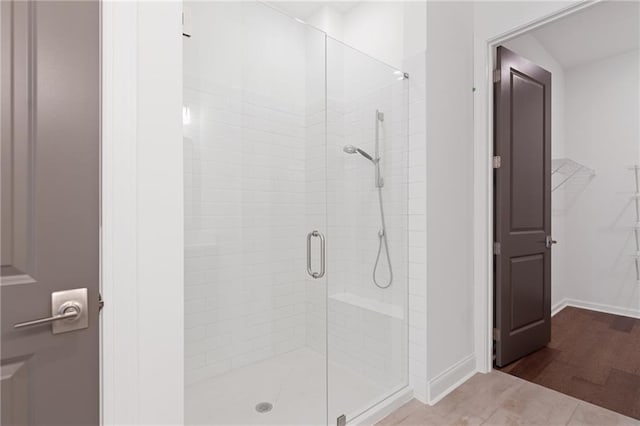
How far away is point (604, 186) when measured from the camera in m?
3.88

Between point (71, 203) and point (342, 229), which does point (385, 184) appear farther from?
point (71, 203)

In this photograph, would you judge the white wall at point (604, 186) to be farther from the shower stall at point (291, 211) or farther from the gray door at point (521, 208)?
the shower stall at point (291, 211)

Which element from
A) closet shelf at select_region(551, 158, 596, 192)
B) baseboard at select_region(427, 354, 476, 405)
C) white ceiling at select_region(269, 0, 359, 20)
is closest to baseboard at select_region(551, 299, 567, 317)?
closet shelf at select_region(551, 158, 596, 192)

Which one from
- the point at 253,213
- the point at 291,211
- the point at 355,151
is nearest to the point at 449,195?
the point at 355,151

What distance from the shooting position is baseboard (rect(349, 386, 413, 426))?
1.82 meters

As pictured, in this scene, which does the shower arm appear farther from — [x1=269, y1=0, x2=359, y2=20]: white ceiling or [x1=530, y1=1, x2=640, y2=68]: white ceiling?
[x1=530, y1=1, x2=640, y2=68]: white ceiling

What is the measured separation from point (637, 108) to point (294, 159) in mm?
3964

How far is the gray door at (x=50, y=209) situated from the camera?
0.90m

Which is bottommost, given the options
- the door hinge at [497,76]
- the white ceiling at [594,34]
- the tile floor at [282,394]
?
the tile floor at [282,394]

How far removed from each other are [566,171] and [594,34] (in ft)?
4.90

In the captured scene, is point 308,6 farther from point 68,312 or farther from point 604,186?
point 604,186

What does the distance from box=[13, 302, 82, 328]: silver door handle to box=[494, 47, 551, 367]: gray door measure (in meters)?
2.55

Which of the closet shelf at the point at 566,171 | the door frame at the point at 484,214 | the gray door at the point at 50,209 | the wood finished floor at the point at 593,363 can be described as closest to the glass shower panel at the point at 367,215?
the door frame at the point at 484,214

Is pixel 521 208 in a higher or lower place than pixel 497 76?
lower
